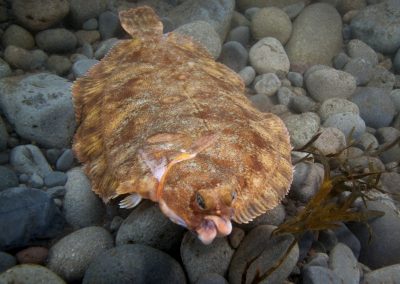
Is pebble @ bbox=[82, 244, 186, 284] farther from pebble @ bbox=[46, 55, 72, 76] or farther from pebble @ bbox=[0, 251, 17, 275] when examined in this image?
pebble @ bbox=[46, 55, 72, 76]

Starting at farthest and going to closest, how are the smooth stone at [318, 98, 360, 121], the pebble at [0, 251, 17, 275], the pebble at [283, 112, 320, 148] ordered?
the smooth stone at [318, 98, 360, 121], the pebble at [283, 112, 320, 148], the pebble at [0, 251, 17, 275]

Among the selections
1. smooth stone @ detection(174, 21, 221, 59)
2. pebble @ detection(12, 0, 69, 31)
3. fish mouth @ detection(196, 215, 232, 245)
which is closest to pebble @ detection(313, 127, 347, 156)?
smooth stone @ detection(174, 21, 221, 59)

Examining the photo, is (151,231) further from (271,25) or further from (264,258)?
(271,25)

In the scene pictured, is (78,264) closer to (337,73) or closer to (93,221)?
(93,221)

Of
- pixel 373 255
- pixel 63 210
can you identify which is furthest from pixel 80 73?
pixel 373 255

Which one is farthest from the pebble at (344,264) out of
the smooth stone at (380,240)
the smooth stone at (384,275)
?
the smooth stone at (380,240)

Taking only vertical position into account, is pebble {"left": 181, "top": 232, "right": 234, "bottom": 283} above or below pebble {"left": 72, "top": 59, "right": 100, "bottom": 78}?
below
